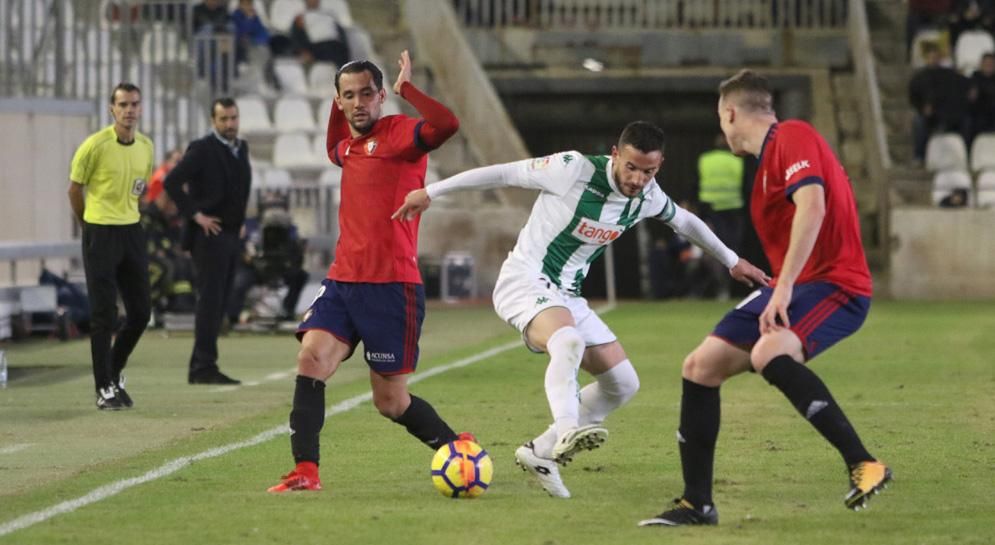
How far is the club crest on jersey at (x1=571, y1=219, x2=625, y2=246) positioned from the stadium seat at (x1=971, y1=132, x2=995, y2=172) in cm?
2140

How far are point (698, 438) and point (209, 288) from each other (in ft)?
24.8

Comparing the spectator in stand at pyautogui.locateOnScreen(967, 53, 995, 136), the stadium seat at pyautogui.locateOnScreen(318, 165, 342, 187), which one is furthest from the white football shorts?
the spectator in stand at pyautogui.locateOnScreen(967, 53, 995, 136)

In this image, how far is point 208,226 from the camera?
48.5ft

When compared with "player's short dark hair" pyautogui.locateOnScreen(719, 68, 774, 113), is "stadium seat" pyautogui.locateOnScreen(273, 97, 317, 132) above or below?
below

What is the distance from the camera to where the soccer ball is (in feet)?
28.5

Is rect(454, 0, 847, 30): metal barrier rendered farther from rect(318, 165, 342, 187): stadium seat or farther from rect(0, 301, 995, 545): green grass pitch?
rect(0, 301, 995, 545): green grass pitch

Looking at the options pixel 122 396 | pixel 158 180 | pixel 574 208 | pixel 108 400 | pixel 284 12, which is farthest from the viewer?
pixel 284 12

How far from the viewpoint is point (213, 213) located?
49.3 feet

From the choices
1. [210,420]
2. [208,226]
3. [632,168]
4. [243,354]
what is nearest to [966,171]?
[243,354]

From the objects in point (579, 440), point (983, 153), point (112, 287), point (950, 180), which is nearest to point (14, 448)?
point (112, 287)

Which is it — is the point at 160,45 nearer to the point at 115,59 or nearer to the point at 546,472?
the point at 115,59

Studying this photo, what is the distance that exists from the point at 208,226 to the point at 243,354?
11.8 feet

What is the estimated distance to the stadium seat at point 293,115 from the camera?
1166 inches

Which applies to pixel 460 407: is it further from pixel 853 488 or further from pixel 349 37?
pixel 349 37
